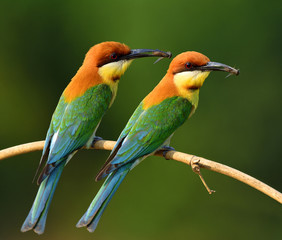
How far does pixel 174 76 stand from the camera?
8.19 feet

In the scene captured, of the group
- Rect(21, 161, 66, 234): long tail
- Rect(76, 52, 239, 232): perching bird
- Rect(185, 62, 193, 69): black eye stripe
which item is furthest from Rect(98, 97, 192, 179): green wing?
Rect(21, 161, 66, 234): long tail

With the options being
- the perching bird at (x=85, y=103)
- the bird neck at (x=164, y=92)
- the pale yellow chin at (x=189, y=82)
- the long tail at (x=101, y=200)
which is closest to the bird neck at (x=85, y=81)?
the perching bird at (x=85, y=103)

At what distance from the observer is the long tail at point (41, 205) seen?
1996 mm

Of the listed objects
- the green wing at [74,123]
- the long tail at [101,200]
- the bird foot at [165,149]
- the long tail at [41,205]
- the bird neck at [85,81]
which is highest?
the bird neck at [85,81]

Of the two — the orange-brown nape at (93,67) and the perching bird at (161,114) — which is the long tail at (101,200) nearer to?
the perching bird at (161,114)

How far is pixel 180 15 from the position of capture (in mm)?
4570

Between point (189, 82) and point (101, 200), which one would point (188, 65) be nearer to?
point (189, 82)

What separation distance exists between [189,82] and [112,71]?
35 centimetres

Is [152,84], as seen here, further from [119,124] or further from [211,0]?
[211,0]

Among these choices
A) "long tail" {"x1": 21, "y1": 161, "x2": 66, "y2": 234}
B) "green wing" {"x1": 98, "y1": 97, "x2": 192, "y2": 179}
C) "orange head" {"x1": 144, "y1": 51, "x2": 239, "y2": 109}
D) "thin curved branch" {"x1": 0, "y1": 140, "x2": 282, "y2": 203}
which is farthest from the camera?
"orange head" {"x1": 144, "y1": 51, "x2": 239, "y2": 109}

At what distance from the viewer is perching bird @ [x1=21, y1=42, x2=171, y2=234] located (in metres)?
2.29

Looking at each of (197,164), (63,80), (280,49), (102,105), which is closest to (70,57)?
(63,80)

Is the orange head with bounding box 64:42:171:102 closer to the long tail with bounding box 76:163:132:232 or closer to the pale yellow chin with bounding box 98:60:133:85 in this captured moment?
the pale yellow chin with bounding box 98:60:133:85

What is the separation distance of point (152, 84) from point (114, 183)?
1.91 meters
